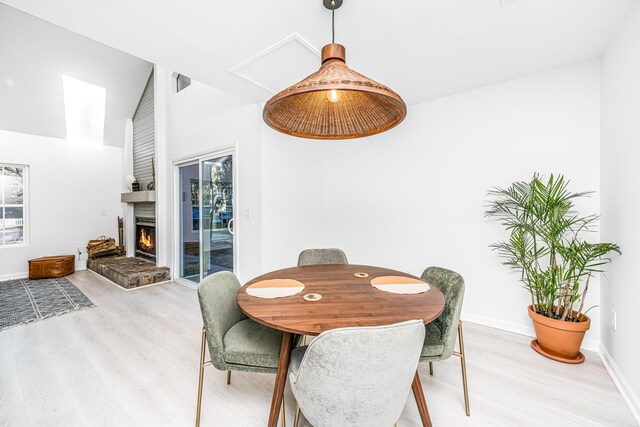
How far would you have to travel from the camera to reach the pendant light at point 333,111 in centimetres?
133

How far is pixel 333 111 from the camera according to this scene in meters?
1.52

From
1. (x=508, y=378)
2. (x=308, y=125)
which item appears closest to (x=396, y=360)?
(x=308, y=125)

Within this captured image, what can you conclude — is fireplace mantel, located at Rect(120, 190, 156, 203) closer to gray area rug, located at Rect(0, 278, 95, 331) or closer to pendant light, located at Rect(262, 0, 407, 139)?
gray area rug, located at Rect(0, 278, 95, 331)

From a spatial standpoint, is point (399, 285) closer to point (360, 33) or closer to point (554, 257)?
point (554, 257)

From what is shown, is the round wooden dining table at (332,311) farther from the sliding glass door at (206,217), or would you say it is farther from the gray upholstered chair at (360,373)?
the sliding glass door at (206,217)

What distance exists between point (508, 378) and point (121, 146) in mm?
7316

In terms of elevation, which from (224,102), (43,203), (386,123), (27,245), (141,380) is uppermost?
(224,102)

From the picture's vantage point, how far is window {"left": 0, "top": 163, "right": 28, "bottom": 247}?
460 centimetres

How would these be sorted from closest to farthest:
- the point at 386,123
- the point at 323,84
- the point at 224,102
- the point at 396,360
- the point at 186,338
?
the point at 396,360, the point at 323,84, the point at 386,123, the point at 186,338, the point at 224,102

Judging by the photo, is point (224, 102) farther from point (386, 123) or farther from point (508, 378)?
point (508, 378)

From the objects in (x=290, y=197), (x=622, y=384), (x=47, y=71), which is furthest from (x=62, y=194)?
(x=622, y=384)

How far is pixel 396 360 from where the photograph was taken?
3.15 ft

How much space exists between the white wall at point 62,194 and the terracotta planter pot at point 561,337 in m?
7.23

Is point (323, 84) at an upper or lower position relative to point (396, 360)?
upper
